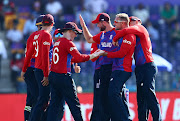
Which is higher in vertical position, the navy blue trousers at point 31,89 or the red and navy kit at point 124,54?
the red and navy kit at point 124,54

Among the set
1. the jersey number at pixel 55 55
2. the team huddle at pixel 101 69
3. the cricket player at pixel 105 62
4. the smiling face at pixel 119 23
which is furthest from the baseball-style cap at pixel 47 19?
the smiling face at pixel 119 23

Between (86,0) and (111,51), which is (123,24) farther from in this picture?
(86,0)

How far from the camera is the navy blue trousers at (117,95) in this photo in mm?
10297

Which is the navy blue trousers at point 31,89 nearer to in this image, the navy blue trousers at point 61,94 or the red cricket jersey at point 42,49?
the red cricket jersey at point 42,49

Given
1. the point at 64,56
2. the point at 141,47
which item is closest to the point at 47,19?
the point at 64,56

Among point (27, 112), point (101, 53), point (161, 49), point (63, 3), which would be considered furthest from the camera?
point (63, 3)

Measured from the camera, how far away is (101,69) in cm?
1088

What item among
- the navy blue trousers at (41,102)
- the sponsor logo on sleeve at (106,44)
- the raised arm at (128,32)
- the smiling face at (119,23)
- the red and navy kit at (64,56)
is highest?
the smiling face at (119,23)

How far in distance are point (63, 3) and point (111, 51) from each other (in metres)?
12.2

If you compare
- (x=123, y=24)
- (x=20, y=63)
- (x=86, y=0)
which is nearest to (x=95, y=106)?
(x=123, y=24)

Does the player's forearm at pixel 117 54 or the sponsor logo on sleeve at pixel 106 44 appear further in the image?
the sponsor logo on sleeve at pixel 106 44

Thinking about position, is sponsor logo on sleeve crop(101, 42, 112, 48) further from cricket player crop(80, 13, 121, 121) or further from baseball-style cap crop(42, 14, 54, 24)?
baseball-style cap crop(42, 14, 54, 24)

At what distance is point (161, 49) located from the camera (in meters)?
20.9

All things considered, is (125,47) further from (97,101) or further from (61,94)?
(61,94)
